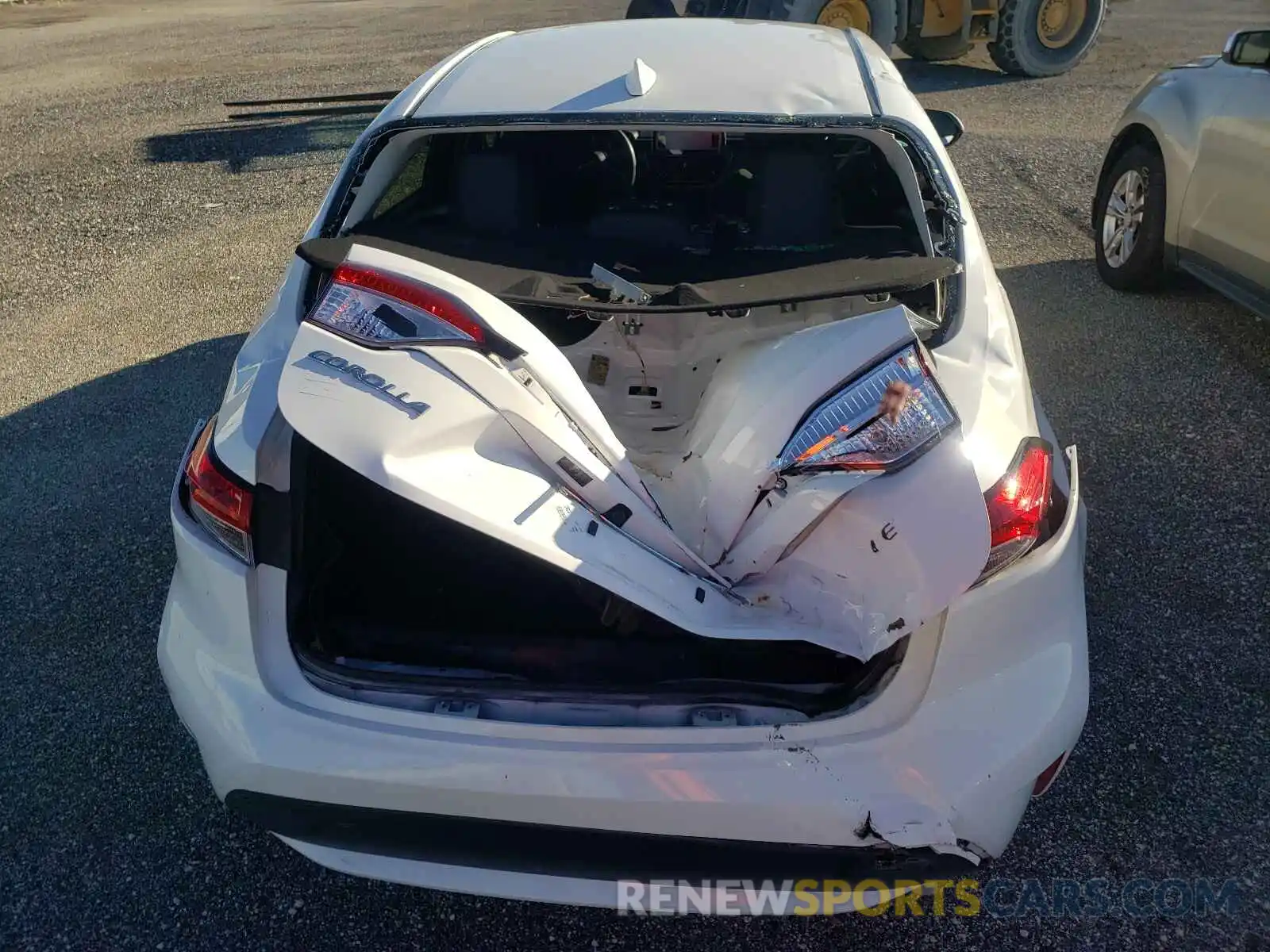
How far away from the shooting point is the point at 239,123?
8.45 meters

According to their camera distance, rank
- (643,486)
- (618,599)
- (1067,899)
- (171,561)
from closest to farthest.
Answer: (643,486), (618,599), (1067,899), (171,561)

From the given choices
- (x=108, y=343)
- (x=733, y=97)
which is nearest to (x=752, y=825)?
(x=733, y=97)

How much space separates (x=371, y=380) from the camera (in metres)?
1.50

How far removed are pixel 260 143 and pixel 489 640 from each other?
739 cm

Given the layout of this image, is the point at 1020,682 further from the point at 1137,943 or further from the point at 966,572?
the point at 1137,943

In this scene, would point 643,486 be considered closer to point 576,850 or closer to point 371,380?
point 371,380

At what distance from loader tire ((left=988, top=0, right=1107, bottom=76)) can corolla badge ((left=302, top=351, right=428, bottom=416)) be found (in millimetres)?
9701

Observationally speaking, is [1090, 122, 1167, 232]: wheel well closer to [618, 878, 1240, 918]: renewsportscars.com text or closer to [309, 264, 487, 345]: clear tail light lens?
[618, 878, 1240, 918]: renewsportscars.com text

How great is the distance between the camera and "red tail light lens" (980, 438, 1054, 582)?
1.59 metres

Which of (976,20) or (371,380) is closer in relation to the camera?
(371,380)

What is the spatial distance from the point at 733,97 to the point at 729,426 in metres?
1.01

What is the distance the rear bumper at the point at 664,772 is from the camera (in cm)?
148

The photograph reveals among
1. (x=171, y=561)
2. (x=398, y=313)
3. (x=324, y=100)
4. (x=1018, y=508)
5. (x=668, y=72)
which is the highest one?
(x=668, y=72)

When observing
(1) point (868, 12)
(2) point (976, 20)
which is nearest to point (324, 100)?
(1) point (868, 12)
